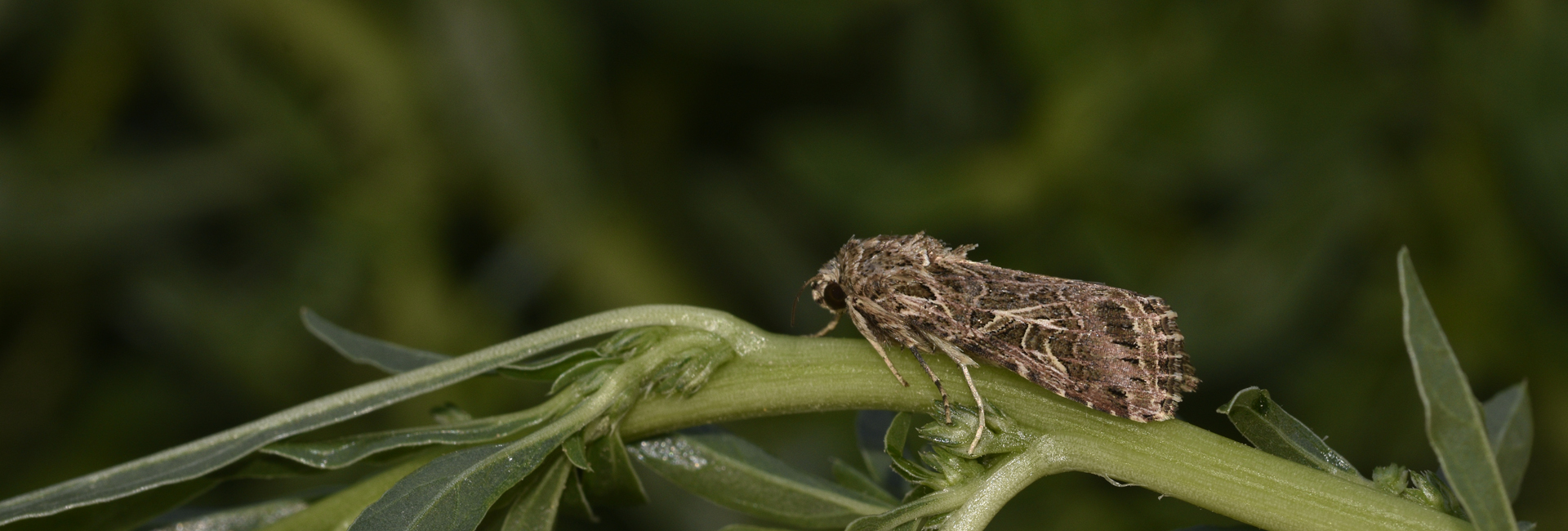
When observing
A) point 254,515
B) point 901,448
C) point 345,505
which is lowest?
point 254,515

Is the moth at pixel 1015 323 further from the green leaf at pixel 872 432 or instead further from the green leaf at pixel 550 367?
the green leaf at pixel 550 367

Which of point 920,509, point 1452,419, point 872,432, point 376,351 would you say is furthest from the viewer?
point 872,432

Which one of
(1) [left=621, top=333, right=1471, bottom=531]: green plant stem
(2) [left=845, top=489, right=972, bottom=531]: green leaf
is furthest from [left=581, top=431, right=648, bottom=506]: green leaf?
(2) [left=845, top=489, right=972, bottom=531]: green leaf

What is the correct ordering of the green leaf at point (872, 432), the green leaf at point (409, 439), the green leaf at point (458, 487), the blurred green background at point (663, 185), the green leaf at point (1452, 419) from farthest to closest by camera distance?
the blurred green background at point (663, 185) → the green leaf at point (872, 432) → the green leaf at point (409, 439) → the green leaf at point (458, 487) → the green leaf at point (1452, 419)

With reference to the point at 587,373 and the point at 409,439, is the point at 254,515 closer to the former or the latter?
the point at 409,439

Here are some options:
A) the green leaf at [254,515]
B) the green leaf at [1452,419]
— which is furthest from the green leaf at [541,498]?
the green leaf at [1452,419]

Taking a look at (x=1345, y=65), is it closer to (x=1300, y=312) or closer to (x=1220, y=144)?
(x=1220, y=144)

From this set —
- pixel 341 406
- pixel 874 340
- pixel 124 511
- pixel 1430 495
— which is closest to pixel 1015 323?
Answer: pixel 874 340
